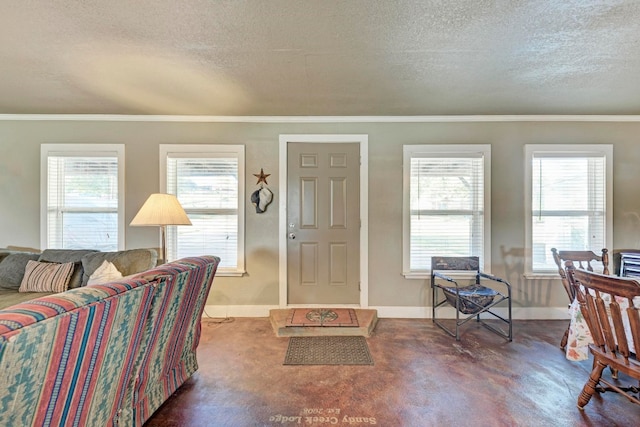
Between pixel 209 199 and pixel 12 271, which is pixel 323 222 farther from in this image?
pixel 12 271

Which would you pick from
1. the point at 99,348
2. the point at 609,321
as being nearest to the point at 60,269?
the point at 99,348

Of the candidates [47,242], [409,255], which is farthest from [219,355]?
[47,242]

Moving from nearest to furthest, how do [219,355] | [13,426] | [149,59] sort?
[13,426]
[149,59]
[219,355]

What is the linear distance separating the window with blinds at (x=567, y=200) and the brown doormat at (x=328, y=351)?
2240mm

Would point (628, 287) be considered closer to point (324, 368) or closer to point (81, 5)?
point (324, 368)

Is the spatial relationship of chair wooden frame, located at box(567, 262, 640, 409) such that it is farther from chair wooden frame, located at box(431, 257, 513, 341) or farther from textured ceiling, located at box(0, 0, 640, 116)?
textured ceiling, located at box(0, 0, 640, 116)

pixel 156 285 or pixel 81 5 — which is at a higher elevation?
pixel 81 5

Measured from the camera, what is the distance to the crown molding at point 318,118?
3.31 m

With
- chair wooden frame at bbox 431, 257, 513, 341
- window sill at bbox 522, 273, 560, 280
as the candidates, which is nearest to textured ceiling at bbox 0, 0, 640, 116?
chair wooden frame at bbox 431, 257, 513, 341

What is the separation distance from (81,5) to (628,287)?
3.13 meters

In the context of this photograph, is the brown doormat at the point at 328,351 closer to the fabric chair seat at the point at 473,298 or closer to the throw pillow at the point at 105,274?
the fabric chair seat at the point at 473,298

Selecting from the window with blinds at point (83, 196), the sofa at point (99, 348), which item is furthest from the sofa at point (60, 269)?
the sofa at point (99, 348)

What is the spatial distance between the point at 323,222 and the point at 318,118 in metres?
1.21

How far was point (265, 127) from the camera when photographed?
3.43m
